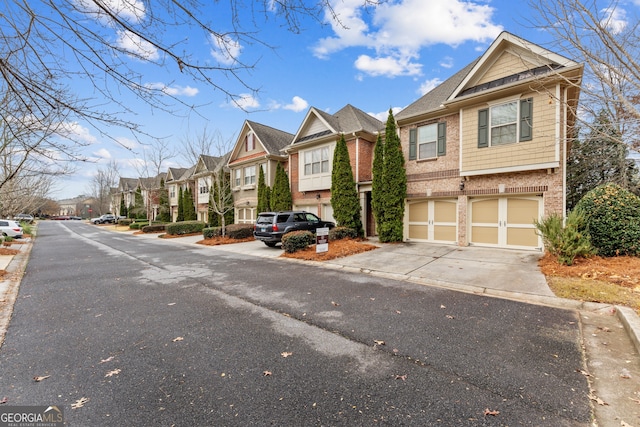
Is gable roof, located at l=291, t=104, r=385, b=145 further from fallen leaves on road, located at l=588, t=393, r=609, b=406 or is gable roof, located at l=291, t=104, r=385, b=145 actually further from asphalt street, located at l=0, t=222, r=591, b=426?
fallen leaves on road, located at l=588, t=393, r=609, b=406

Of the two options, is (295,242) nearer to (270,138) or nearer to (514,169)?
(514,169)

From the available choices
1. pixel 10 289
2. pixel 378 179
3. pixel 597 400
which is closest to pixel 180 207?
pixel 378 179

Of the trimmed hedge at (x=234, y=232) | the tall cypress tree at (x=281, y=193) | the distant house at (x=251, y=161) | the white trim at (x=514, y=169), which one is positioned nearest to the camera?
the white trim at (x=514, y=169)

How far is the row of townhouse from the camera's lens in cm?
996

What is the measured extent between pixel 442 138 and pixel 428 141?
68cm

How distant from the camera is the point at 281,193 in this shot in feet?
63.2

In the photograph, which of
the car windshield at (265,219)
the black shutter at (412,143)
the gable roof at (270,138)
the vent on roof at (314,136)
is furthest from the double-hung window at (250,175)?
the black shutter at (412,143)

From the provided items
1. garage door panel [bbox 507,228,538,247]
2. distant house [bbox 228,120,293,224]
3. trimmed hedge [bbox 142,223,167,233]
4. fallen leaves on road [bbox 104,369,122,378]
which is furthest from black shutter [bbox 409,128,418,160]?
trimmed hedge [bbox 142,223,167,233]

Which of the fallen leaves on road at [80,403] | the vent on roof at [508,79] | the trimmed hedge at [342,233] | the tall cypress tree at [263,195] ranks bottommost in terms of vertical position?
the fallen leaves on road at [80,403]

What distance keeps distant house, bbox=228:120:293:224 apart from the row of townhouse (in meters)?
5.65

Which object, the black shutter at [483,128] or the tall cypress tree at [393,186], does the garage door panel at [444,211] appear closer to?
the tall cypress tree at [393,186]

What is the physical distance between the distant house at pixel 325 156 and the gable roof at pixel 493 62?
299cm

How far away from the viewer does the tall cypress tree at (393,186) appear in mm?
13352

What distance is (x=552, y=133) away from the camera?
9953 millimetres
